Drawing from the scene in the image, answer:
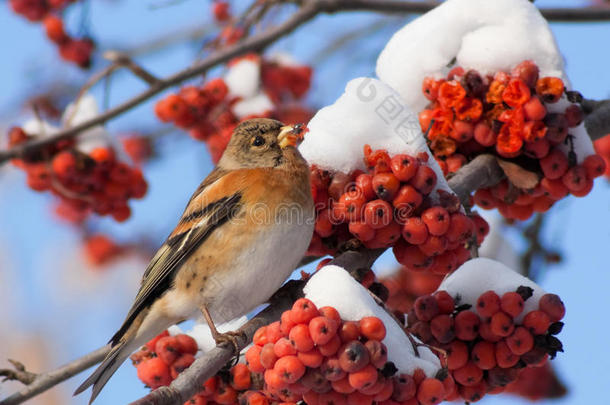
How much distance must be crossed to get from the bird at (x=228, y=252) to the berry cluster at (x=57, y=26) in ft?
8.36

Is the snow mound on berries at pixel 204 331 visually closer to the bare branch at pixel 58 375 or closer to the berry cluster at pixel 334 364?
the bare branch at pixel 58 375

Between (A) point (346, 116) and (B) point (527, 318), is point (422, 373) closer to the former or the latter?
(B) point (527, 318)

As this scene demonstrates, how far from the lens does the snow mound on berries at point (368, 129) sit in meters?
2.88

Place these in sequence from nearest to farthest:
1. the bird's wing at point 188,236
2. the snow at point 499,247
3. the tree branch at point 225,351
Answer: the tree branch at point 225,351 < the bird's wing at point 188,236 < the snow at point 499,247

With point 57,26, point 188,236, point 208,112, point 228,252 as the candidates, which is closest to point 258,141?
point 188,236

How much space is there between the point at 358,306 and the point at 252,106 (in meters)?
2.95

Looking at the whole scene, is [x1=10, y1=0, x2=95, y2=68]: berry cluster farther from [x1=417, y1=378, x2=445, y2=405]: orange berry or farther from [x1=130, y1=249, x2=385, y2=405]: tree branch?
[x1=417, y1=378, x2=445, y2=405]: orange berry

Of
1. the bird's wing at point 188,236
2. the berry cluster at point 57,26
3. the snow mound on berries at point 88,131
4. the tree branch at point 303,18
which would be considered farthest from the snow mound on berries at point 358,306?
the berry cluster at point 57,26

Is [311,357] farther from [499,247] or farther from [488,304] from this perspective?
[499,247]

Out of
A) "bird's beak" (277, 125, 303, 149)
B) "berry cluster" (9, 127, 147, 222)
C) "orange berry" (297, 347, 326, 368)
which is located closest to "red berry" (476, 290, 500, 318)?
"orange berry" (297, 347, 326, 368)

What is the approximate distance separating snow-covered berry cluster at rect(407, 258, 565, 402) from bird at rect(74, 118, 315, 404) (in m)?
0.63

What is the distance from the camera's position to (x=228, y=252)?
3199 mm

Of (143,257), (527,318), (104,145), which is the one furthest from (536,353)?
(143,257)

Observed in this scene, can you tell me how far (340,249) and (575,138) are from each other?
1191 mm
